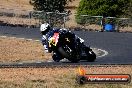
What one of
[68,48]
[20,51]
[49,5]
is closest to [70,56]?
[68,48]

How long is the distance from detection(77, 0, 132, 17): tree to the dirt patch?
19.5 metres

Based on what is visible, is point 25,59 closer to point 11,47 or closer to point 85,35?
point 11,47

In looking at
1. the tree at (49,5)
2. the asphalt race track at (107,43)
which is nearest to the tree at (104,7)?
the tree at (49,5)

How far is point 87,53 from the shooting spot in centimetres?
2011

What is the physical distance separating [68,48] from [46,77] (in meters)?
5.02

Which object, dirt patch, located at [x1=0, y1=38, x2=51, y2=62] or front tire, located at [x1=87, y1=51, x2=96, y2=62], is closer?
front tire, located at [x1=87, y1=51, x2=96, y2=62]

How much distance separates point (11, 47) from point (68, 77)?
12.7 meters

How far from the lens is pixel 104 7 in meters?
49.8

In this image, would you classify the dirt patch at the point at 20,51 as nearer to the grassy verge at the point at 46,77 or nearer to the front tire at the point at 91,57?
the front tire at the point at 91,57

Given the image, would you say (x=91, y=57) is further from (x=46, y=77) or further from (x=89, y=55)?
(x=46, y=77)

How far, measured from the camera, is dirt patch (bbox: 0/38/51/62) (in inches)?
891

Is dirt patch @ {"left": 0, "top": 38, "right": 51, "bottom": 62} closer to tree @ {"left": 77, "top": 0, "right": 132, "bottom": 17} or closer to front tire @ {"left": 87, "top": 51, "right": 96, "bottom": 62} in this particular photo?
front tire @ {"left": 87, "top": 51, "right": 96, "bottom": 62}

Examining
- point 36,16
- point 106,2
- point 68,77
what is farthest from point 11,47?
point 106,2

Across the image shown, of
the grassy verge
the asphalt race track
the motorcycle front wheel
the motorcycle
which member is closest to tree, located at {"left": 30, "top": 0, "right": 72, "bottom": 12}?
the asphalt race track
